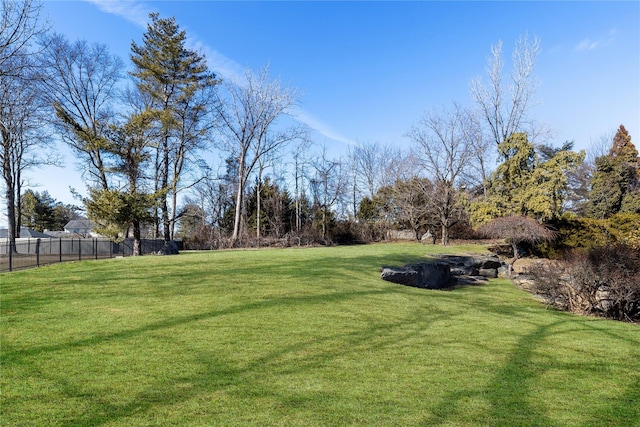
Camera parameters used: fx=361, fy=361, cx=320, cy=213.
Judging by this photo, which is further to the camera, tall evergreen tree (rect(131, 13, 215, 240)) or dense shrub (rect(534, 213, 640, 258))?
tall evergreen tree (rect(131, 13, 215, 240))

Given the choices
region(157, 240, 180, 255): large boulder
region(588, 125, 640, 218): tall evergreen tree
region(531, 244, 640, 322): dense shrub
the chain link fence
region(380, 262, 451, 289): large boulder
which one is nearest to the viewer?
region(531, 244, 640, 322): dense shrub

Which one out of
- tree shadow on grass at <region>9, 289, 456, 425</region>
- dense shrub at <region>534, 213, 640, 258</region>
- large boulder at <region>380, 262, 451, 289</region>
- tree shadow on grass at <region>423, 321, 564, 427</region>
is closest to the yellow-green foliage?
dense shrub at <region>534, 213, 640, 258</region>

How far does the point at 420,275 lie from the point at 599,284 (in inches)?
163

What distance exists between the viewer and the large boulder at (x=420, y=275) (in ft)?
33.4

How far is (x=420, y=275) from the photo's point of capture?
10.6m

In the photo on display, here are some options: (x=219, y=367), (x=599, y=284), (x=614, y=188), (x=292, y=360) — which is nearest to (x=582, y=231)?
(x=614, y=188)

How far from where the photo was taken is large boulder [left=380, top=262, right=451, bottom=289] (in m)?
10.2

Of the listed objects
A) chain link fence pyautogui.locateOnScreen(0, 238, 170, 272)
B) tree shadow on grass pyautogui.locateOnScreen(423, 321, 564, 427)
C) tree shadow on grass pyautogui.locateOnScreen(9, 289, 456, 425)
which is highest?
chain link fence pyautogui.locateOnScreen(0, 238, 170, 272)

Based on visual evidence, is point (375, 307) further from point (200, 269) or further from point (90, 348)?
point (200, 269)

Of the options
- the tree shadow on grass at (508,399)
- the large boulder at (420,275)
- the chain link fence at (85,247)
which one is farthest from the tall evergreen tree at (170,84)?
the tree shadow on grass at (508,399)

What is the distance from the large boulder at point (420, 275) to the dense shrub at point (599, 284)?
109 inches

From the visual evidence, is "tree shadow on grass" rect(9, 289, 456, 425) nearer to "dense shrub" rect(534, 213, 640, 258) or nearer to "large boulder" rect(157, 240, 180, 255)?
"large boulder" rect(157, 240, 180, 255)

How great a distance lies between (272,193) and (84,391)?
31524 millimetres

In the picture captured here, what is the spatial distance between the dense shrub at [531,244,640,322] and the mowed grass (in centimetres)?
109
